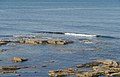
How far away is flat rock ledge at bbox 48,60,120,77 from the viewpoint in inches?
2918

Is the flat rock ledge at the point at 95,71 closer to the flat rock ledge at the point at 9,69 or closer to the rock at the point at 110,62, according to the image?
the rock at the point at 110,62

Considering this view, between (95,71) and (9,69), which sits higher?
(9,69)

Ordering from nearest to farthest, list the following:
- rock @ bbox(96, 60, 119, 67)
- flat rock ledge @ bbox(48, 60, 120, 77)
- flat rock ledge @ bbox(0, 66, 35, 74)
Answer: flat rock ledge @ bbox(48, 60, 120, 77)
flat rock ledge @ bbox(0, 66, 35, 74)
rock @ bbox(96, 60, 119, 67)

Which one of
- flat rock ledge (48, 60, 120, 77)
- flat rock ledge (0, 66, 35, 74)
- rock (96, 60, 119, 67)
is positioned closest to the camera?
flat rock ledge (48, 60, 120, 77)

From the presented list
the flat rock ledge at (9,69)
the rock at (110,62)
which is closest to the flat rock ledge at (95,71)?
the rock at (110,62)

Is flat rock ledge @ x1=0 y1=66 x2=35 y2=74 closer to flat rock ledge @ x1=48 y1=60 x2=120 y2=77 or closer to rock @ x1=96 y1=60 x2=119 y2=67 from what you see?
flat rock ledge @ x1=48 y1=60 x2=120 y2=77

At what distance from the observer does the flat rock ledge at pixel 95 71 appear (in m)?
74.1

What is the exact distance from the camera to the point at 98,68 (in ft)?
260

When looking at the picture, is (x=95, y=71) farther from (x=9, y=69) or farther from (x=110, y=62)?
(x=9, y=69)

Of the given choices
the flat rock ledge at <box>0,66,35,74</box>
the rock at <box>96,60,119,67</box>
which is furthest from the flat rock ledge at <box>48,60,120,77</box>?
the flat rock ledge at <box>0,66,35,74</box>

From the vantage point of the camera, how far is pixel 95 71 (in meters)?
76.2

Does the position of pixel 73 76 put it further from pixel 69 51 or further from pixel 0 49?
pixel 0 49

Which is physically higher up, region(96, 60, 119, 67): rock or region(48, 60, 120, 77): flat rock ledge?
region(96, 60, 119, 67): rock

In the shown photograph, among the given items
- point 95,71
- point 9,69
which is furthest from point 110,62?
point 9,69
